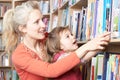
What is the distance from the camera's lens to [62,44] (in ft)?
5.30

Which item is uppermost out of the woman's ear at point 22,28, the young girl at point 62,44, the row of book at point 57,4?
the row of book at point 57,4

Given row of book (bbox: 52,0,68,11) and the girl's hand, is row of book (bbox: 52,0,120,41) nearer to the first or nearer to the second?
the girl's hand

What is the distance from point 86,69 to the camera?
1.93m

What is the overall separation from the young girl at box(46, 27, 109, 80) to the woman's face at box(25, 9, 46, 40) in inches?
4.7

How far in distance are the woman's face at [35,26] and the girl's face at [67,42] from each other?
5.3 inches

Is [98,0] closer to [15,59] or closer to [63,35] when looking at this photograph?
[63,35]

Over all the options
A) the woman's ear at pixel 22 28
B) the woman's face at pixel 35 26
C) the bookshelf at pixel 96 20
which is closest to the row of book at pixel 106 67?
the bookshelf at pixel 96 20

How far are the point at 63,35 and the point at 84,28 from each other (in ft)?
0.99

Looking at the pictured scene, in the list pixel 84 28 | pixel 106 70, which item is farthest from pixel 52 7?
pixel 106 70

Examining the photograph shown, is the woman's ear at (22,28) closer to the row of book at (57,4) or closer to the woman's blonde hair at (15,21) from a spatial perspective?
the woman's blonde hair at (15,21)

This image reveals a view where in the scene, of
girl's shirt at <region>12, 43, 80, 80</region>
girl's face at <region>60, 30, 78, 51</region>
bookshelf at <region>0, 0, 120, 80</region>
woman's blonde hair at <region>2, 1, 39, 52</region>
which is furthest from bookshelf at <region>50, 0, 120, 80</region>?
woman's blonde hair at <region>2, 1, 39, 52</region>

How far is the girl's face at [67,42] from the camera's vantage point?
5.23 feet

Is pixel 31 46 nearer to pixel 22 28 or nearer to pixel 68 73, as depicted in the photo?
pixel 22 28

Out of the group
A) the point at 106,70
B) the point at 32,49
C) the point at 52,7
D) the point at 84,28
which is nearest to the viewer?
the point at 106,70
